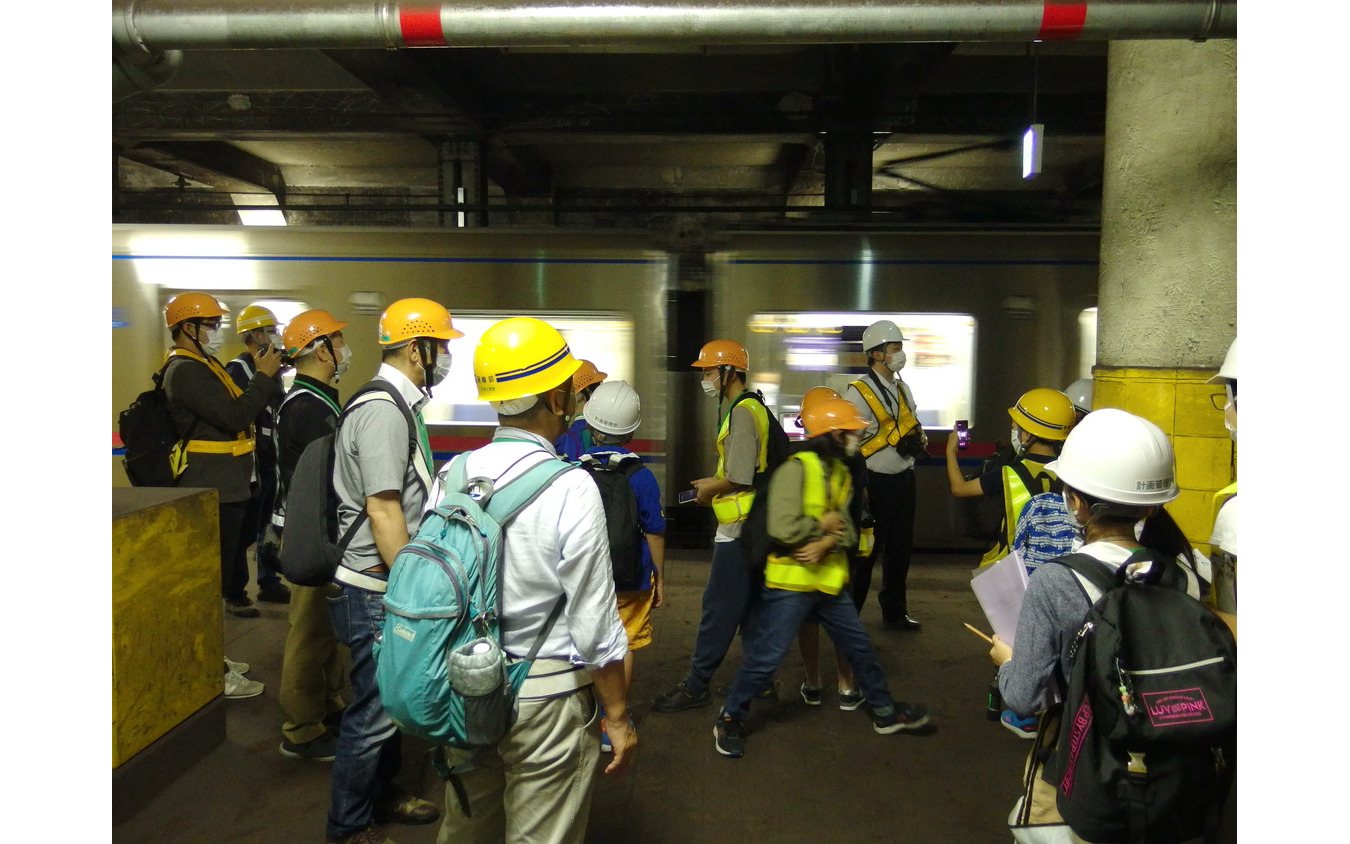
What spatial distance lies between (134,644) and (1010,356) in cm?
630

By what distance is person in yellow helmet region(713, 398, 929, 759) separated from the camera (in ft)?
12.1

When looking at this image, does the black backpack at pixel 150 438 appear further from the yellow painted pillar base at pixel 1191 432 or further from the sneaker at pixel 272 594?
the yellow painted pillar base at pixel 1191 432

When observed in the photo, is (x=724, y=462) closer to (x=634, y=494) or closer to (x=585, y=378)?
(x=585, y=378)

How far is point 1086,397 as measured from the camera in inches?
208

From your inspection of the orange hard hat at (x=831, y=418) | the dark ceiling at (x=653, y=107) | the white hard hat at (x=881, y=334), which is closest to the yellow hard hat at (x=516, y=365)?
the orange hard hat at (x=831, y=418)

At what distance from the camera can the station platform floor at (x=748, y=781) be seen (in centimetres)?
327

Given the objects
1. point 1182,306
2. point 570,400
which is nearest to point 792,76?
point 1182,306

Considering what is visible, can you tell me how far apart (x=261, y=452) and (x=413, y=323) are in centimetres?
351

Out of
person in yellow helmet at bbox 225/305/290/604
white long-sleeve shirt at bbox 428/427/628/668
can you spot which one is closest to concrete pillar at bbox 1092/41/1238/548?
white long-sleeve shirt at bbox 428/427/628/668

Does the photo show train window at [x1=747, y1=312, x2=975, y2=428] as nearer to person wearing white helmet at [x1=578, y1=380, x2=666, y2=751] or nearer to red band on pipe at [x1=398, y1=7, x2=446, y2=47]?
person wearing white helmet at [x1=578, y1=380, x2=666, y2=751]

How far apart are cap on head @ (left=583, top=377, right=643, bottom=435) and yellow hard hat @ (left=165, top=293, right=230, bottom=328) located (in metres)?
2.36

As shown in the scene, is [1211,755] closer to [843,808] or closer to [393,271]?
[843,808]

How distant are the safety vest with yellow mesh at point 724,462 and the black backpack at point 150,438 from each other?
10.1 ft

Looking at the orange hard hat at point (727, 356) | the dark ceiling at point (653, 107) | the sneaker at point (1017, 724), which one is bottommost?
the sneaker at point (1017, 724)
